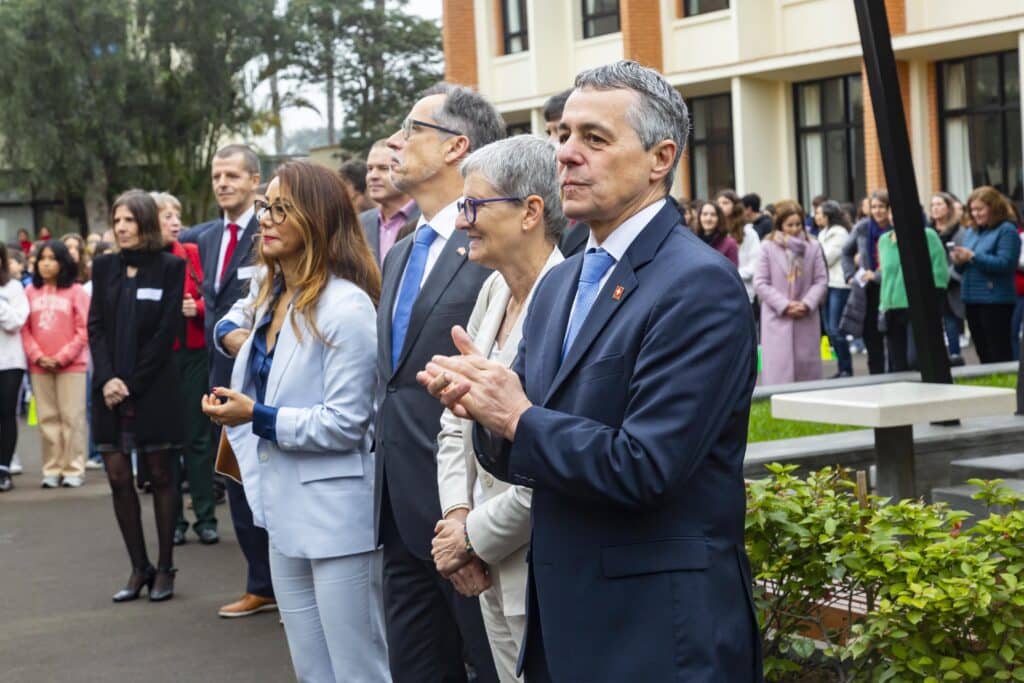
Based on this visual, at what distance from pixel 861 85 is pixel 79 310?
2077 centimetres

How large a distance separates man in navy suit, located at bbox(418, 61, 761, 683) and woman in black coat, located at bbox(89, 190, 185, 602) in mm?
5581

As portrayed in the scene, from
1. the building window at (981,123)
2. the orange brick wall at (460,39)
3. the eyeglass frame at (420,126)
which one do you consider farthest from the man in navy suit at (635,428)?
the orange brick wall at (460,39)

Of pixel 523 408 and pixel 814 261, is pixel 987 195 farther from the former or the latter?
pixel 523 408

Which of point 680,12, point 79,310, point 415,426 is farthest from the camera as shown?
point 680,12

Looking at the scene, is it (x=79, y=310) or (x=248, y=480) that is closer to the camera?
(x=248, y=480)

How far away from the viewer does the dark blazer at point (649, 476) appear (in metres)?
3.00

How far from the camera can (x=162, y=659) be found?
291 inches

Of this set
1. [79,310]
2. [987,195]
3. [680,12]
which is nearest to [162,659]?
[79,310]

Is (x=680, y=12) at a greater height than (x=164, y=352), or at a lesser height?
greater

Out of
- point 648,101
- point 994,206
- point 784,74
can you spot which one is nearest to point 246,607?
point 648,101

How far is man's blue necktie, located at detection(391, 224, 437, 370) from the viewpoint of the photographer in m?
4.99

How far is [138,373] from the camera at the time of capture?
855 centimetres

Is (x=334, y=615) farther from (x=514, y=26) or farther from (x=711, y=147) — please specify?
(x=514, y=26)

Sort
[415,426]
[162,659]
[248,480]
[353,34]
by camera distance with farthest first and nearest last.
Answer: [353,34]
[162,659]
[248,480]
[415,426]
